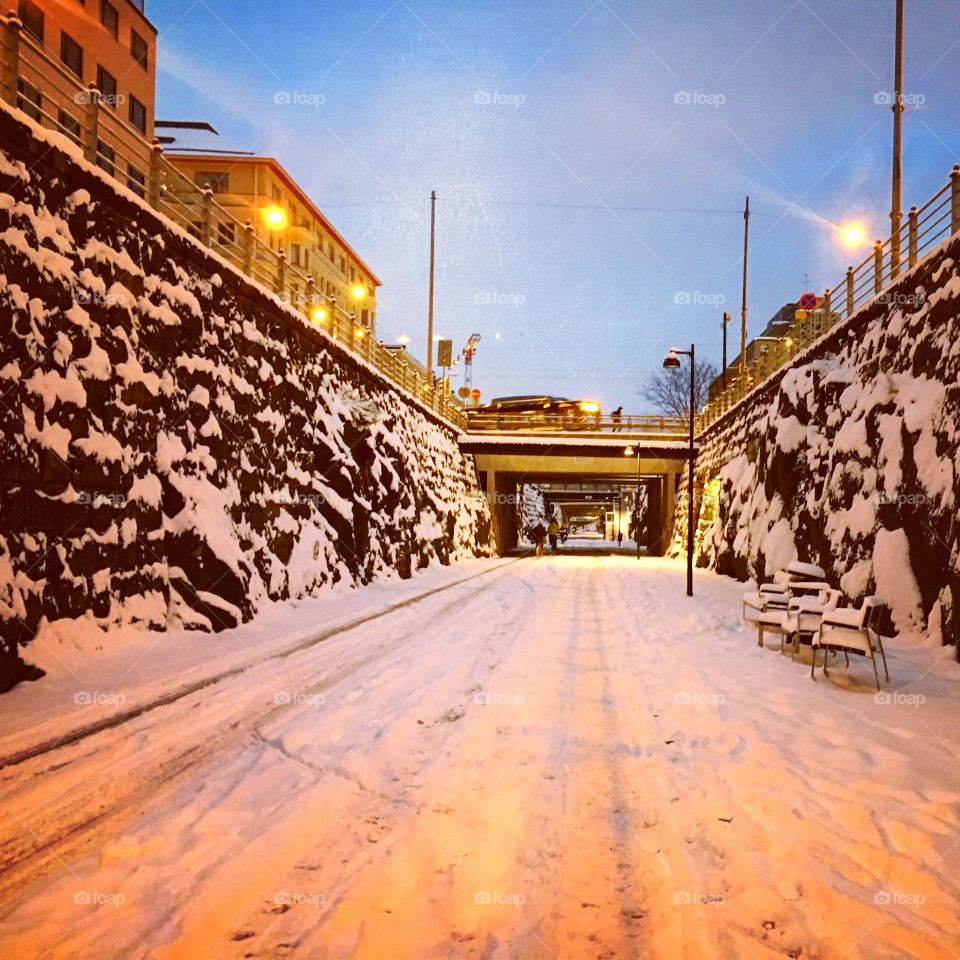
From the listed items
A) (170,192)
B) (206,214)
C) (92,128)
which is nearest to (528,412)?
(206,214)

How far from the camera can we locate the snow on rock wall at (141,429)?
280 inches

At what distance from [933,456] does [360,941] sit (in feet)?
33.5

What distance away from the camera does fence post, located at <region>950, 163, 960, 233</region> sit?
10438 millimetres

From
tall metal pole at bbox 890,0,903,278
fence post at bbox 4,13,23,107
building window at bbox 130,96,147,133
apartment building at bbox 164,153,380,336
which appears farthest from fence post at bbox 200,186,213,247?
apartment building at bbox 164,153,380,336

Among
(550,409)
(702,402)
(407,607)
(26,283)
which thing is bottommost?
(407,607)

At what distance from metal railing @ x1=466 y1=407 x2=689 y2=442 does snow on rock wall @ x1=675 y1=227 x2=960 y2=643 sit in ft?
47.4

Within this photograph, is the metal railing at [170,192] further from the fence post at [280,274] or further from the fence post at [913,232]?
the fence post at [913,232]

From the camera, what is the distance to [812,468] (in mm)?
14508

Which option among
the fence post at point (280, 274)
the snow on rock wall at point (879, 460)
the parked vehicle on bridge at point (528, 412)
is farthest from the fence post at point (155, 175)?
the parked vehicle on bridge at point (528, 412)

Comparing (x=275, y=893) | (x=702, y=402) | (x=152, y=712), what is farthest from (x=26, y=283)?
(x=702, y=402)

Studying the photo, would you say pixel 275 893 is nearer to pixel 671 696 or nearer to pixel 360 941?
pixel 360 941

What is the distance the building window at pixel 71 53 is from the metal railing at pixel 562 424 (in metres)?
25.3

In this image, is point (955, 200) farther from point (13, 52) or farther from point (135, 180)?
point (13, 52)

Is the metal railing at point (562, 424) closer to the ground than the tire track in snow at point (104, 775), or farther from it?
farther from it
